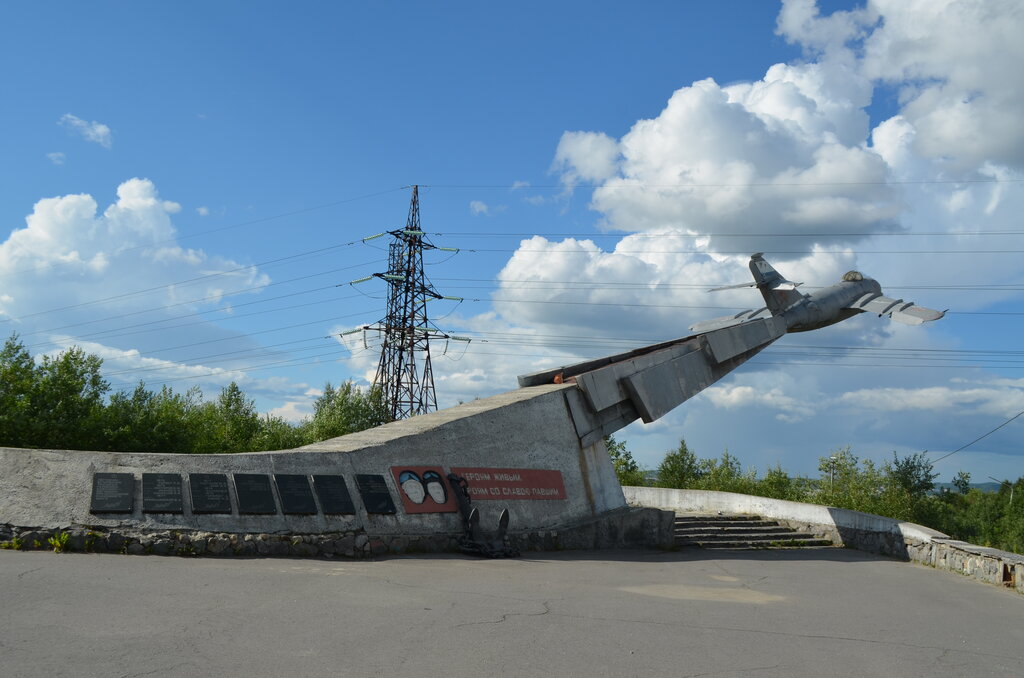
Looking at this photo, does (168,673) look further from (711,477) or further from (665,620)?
(711,477)

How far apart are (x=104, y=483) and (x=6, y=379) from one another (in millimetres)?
8324

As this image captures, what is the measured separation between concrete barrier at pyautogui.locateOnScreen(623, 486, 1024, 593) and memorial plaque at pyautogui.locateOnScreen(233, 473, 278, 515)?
38.3 feet

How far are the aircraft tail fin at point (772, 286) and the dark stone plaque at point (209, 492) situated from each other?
14.3 metres

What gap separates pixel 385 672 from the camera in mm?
5418

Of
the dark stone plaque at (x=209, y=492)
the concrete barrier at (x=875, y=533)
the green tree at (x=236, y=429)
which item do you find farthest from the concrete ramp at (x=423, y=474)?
the green tree at (x=236, y=429)

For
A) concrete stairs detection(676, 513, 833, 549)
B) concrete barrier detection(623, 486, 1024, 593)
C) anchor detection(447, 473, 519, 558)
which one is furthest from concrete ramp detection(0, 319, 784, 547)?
concrete barrier detection(623, 486, 1024, 593)

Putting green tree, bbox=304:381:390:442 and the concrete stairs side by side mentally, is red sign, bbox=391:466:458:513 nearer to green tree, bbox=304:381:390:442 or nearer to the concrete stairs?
the concrete stairs

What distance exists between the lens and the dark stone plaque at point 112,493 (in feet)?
31.1

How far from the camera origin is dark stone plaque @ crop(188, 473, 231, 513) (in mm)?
9992

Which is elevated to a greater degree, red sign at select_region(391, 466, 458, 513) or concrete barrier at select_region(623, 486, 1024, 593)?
red sign at select_region(391, 466, 458, 513)

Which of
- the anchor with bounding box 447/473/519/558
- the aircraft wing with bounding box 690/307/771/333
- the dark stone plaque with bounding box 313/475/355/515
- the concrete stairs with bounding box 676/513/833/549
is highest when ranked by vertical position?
the aircraft wing with bounding box 690/307/771/333

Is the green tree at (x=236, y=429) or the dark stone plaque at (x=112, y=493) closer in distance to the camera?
the dark stone plaque at (x=112, y=493)

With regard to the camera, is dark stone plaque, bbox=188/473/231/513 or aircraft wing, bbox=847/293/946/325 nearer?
dark stone plaque, bbox=188/473/231/513

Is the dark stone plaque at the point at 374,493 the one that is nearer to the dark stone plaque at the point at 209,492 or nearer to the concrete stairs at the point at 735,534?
the dark stone plaque at the point at 209,492
